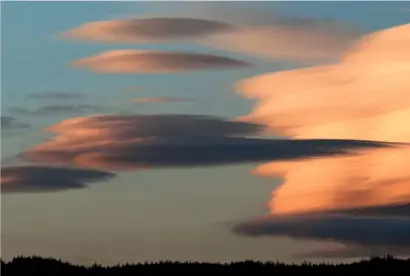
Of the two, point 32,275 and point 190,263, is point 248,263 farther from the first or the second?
point 32,275

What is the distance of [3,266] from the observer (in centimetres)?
5569

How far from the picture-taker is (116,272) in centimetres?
5462

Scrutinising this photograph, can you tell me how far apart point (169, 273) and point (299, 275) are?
5650 millimetres

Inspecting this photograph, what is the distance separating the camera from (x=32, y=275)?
5453 centimetres

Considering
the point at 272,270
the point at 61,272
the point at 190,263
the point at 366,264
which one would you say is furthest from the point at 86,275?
the point at 366,264

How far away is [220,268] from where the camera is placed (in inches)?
2157

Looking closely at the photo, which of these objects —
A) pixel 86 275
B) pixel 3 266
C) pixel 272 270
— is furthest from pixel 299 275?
pixel 3 266

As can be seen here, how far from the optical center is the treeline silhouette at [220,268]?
177 ft

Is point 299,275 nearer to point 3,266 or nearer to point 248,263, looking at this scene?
point 248,263

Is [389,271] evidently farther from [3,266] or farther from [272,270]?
[3,266]

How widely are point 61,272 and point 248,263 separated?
328 inches

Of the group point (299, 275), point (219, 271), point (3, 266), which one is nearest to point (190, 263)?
point (219, 271)

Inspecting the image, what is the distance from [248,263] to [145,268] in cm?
459

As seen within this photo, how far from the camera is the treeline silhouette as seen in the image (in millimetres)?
53875
